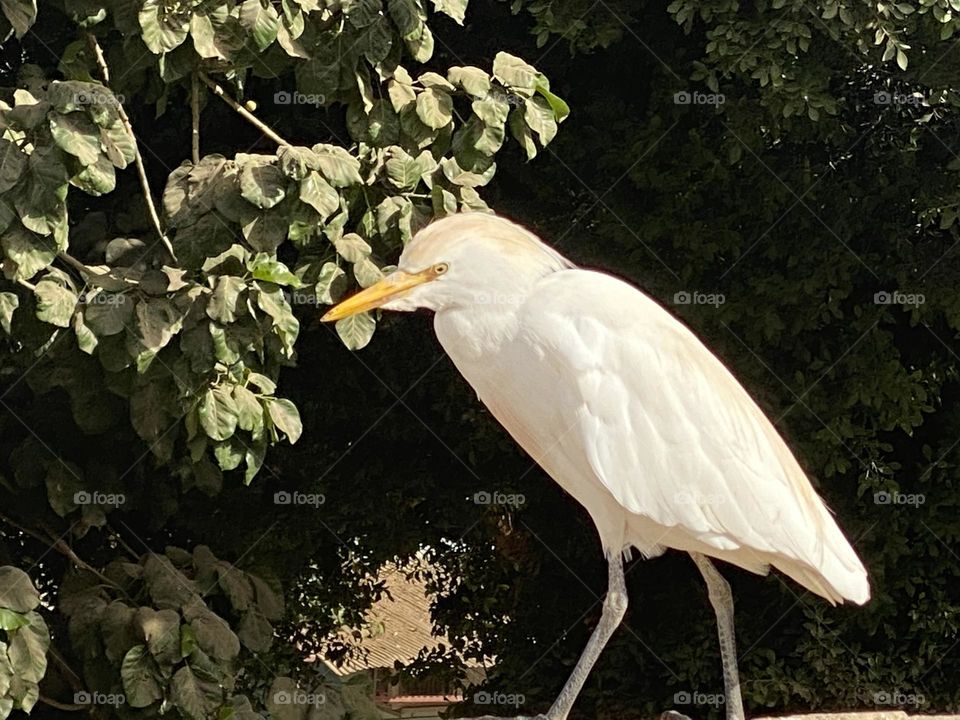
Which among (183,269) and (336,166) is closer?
(336,166)

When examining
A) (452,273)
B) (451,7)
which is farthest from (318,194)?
(452,273)

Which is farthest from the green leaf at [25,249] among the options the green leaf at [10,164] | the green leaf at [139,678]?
the green leaf at [139,678]

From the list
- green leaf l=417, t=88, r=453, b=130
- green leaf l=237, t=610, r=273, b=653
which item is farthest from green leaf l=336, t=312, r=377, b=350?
green leaf l=237, t=610, r=273, b=653

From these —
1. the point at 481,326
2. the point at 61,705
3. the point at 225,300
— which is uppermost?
the point at 481,326

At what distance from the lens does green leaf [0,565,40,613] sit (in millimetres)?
3852

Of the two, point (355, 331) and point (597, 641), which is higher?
point (597, 641)

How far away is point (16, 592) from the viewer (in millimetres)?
3865

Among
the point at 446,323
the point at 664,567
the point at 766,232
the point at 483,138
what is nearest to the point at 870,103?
the point at 766,232

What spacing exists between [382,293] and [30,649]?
165 centimetres

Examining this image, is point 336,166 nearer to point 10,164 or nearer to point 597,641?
point 10,164

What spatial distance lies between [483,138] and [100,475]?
173 centimetres

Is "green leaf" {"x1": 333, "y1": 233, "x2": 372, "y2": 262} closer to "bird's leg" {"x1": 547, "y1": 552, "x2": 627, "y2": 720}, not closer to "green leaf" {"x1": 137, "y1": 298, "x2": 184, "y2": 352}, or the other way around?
"green leaf" {"x1": 137, "y1": 298, "x2": 184, "y2": 352}

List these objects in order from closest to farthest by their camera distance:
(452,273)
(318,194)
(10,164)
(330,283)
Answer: (452,273) → (10,164) → (318,194) → (330,283)

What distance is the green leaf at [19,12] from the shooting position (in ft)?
11.7
